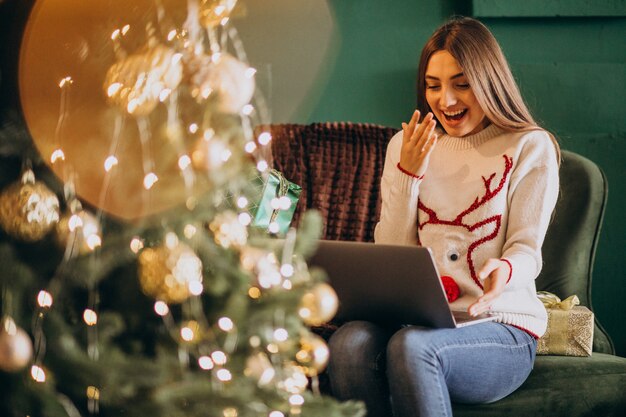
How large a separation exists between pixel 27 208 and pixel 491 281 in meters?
0.87

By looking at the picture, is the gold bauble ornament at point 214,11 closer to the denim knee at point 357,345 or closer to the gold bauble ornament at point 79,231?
the gold bauble ornament at point 79,231

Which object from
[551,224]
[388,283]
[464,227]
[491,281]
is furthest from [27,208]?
[551,224]

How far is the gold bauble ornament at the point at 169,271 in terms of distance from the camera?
3.17ft

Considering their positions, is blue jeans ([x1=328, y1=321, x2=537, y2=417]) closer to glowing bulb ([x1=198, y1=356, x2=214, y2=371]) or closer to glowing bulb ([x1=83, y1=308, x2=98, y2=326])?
glowing bulb ([x1=198, y1=356, x2=214, y2=371])

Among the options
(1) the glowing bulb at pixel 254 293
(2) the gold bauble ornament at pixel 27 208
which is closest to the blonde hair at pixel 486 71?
(1) the glowing bulb at pixel 254 293

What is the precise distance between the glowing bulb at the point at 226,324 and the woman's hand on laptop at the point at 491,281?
21.1 inches

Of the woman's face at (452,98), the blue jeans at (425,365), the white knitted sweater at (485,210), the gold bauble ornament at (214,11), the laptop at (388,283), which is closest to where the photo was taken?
the gold bauble ornament at (214,11)

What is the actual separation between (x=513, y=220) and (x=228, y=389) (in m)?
0.83

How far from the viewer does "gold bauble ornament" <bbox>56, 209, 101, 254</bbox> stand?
966 millimetres

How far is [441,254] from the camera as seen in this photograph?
64.7 inches

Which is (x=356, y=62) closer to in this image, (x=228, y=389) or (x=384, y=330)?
(x=384, y=330)

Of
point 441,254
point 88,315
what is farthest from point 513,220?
point 88,315

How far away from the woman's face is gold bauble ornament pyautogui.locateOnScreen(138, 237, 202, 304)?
90 cm

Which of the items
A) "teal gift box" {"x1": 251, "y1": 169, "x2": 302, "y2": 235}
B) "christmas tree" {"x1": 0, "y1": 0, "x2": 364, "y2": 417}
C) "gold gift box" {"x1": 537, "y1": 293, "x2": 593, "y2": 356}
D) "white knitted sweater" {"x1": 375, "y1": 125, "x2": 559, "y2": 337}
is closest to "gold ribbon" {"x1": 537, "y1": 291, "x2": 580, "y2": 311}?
"gold gift box" {"x1": 537, "y1": 293, "x2": 593, "y2": 356}
